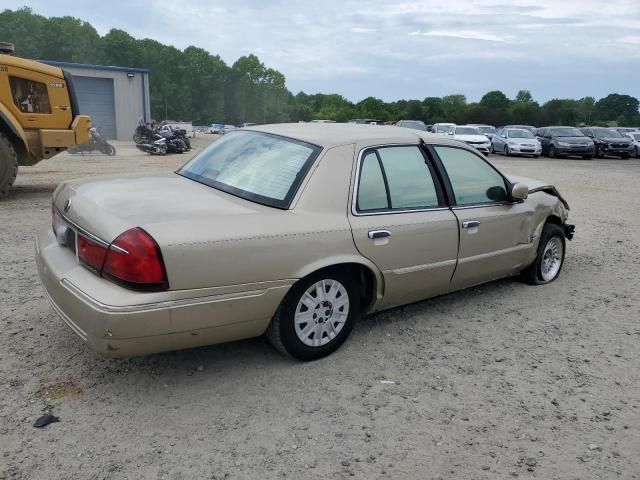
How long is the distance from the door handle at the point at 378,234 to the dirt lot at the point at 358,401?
0.81 metres

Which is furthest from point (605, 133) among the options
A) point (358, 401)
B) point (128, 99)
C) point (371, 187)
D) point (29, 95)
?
point (358, 401)

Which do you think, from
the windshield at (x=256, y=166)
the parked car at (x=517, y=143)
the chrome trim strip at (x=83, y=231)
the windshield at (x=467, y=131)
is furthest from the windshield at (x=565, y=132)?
the chrome trim strip at (x=83, y=231)

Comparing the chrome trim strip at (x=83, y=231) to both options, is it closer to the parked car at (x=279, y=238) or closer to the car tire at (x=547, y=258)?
the parked car at (x=279, y=238)

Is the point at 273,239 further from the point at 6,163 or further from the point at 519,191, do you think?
the point at 6,163

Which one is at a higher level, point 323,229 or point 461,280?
point 323,229

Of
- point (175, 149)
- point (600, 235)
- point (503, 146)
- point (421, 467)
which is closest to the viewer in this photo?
point (421, 467)

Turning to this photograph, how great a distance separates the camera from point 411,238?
3.93 metres

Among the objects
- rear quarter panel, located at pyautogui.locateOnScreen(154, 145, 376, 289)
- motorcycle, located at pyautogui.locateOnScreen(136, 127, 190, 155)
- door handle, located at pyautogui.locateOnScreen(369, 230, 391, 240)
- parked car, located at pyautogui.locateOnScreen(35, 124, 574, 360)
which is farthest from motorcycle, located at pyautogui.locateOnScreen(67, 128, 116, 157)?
door handle, located at pyautogui.locateOnScreen(369, 230, 391, 240)

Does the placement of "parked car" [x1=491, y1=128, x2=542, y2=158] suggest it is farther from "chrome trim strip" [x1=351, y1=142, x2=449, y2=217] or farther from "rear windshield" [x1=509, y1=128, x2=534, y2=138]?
"chrome trim strip" [x1=351, y1=142, x2=449, y2=217]

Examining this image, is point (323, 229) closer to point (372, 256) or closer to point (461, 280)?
point (372, 256)

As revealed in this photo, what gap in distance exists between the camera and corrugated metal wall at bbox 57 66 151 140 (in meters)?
29.6

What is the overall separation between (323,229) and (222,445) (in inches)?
54.6

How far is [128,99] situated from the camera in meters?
30.0

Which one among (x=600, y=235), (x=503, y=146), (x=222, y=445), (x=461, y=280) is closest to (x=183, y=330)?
(x=222, y=445)
